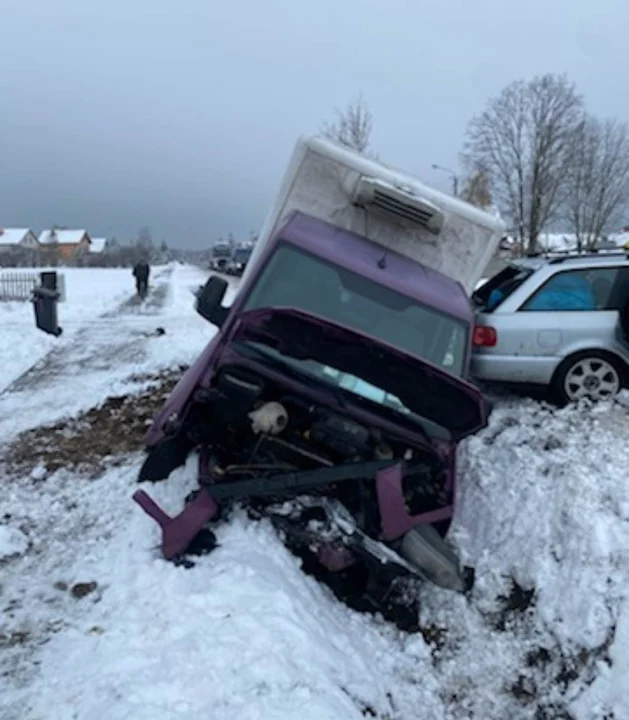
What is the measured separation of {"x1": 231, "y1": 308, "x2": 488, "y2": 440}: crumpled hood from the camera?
4.36 meters

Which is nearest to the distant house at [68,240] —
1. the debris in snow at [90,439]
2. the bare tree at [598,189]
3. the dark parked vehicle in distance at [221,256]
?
the dark parked vehicle in distance at [221,256]

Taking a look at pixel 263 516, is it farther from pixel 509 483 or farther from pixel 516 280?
pixel 516 280

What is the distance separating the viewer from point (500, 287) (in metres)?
8.23

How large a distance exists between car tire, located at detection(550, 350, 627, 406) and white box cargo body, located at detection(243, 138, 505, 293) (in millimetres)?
1308

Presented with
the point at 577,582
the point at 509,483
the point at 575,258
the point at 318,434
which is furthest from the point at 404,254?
the point at 577,582

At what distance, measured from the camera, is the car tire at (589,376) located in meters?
7.18

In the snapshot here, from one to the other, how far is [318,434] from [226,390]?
2.24 ft

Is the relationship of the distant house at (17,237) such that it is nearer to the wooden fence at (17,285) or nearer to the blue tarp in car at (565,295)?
the wooden fence at (17,285)

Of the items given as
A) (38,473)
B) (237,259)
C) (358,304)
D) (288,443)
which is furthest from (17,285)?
(237,259)

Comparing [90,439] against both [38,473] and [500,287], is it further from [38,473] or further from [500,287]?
[500,287]

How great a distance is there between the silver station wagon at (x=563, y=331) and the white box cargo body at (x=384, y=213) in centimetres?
58

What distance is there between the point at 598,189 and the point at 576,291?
45365 millimetres

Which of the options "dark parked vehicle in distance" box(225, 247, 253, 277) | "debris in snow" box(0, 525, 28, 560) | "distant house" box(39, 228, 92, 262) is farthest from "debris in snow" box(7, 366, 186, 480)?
"distant house" box(39, 228, 92, 262)

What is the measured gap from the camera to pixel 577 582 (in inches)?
175
